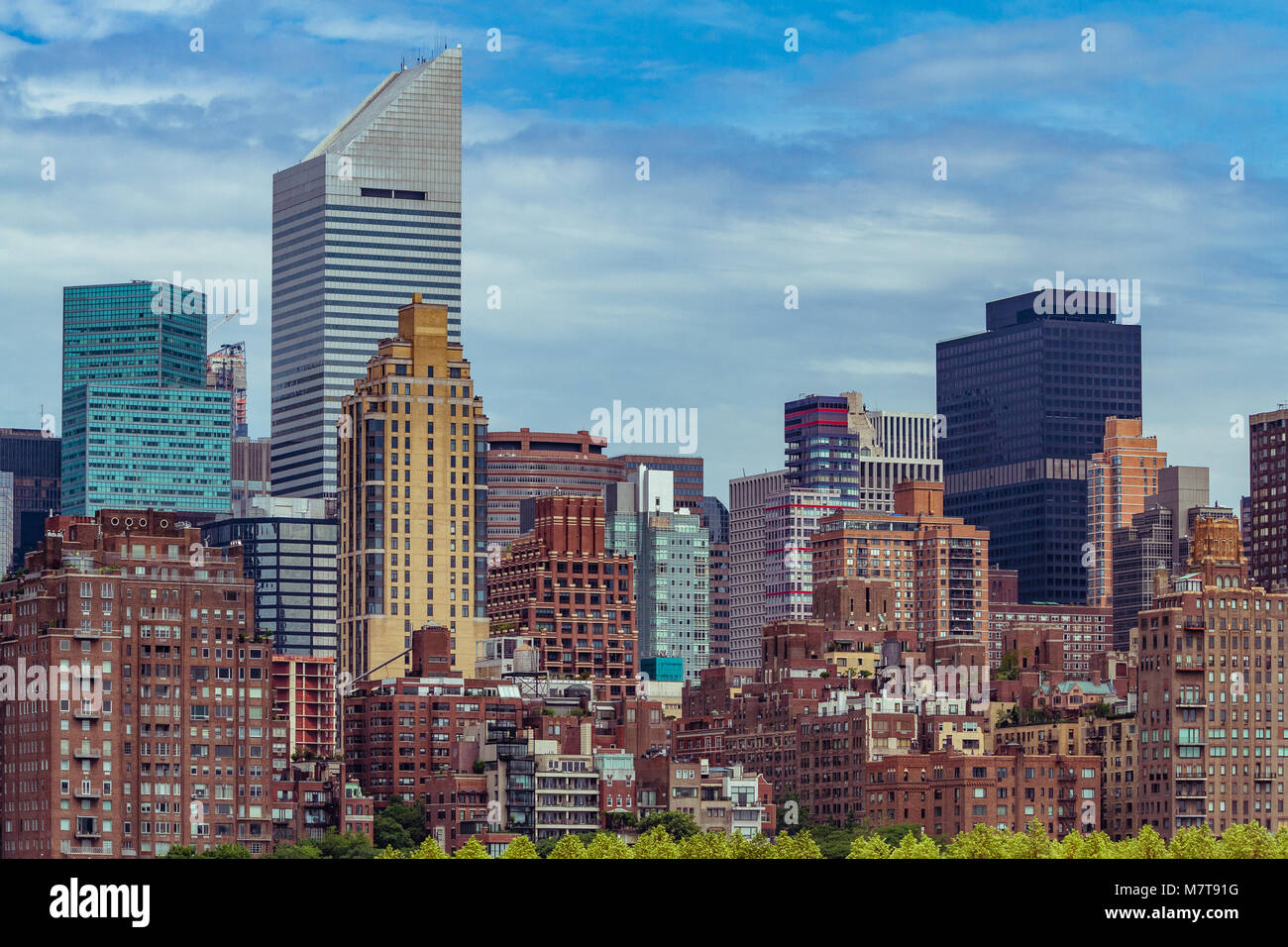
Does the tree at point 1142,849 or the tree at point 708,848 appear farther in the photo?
the tree at point 1142,849

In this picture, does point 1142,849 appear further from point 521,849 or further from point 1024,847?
point 521,849

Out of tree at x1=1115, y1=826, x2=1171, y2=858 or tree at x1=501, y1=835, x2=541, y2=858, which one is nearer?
tree at x1=1115, y1=826, x2=1171, y2=858

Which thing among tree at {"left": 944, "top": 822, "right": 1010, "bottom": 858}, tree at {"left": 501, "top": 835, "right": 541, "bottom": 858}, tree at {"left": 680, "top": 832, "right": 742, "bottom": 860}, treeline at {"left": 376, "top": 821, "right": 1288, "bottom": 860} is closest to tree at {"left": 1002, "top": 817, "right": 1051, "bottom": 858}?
treeline at {"left": 376, "top": 821, "right": 1288, "bottom": 860}

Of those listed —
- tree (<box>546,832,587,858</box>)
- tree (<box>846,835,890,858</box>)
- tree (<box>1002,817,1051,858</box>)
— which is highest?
tree (<box>546,832,587,858</box>)

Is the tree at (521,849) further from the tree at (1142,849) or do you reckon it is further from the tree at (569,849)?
the tree at (1142,849)

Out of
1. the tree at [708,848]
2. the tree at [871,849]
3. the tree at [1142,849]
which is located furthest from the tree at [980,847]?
the tree at [708,848]

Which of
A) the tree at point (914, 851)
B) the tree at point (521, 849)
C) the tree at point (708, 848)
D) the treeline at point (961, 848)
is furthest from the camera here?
the tree at point (521, 849)

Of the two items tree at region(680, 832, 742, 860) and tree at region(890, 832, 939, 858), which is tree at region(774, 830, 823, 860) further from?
tree at region(890, 832, 939, 858)

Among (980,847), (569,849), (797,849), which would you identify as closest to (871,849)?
(797,849)

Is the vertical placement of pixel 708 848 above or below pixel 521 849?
above

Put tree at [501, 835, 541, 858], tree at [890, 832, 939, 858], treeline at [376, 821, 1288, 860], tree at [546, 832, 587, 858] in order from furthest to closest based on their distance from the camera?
tree at [501, 835, 541, 858] < tree at [546, 832, 587, 858] < tree at [890, 832, 939, 858] < treeline at [376, 821, 1288, 860]
